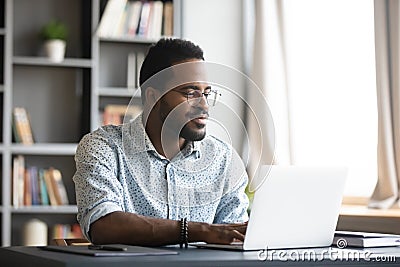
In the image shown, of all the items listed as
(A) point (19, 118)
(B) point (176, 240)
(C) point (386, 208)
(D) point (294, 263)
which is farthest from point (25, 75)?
(D) point (294, 263)

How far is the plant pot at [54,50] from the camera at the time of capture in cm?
438

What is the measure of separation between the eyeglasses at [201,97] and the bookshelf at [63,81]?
2.11 metres

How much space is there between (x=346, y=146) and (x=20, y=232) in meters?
1.82

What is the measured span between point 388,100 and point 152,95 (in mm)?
1426

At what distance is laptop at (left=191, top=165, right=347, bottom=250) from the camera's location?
74.2 inches

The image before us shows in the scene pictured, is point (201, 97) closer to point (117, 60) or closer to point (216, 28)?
point (117, 60)

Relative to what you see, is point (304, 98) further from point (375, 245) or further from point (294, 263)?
point (294, 263)

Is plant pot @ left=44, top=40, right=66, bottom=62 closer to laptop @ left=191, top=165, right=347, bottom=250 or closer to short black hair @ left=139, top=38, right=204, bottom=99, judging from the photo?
short black hair @ left=139, top=38, right=204, bottom=99

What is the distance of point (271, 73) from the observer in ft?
14.6

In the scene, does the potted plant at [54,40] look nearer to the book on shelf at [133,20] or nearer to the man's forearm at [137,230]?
the book on shelf at [133,20]

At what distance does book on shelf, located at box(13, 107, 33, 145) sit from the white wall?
103 cm

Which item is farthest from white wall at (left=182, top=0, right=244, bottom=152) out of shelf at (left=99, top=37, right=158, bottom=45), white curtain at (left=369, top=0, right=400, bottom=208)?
white curtain at (left=369, top=0, right=400, bottom=208)

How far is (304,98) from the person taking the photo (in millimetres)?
4297

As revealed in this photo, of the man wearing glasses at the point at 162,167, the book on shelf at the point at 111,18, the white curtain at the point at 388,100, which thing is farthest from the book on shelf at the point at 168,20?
the man wearing glasses at the point at 162,167
